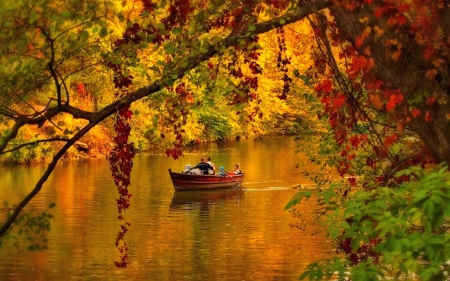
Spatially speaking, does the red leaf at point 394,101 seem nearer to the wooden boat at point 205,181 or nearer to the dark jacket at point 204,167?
the wooden boat at point 205,181

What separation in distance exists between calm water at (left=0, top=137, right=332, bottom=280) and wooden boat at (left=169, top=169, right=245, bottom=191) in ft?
1.28

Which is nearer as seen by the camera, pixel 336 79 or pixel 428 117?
pixel 428 117

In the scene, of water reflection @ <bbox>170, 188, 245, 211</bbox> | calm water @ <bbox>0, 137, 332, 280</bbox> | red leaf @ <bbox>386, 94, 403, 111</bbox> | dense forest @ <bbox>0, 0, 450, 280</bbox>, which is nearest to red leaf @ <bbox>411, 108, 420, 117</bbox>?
dense forest @ <bbox>0, 0, 450, 280</bbox>

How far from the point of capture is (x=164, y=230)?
86.7 ft

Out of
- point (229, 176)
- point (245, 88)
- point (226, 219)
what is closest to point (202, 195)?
point (229, 176)

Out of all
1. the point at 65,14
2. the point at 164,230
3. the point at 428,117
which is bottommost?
the point at 164,230

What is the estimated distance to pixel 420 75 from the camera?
591 cm

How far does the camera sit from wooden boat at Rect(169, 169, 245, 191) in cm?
3547

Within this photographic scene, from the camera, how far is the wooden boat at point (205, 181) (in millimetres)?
35469

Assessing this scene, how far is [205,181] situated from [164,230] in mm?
10413

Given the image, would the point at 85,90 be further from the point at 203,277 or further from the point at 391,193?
the point at 391,193

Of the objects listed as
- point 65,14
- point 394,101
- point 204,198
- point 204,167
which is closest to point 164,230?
point 204,198

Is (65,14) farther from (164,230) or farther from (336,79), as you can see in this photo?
(164,230)

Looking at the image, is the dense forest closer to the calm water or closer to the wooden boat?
the calm water
